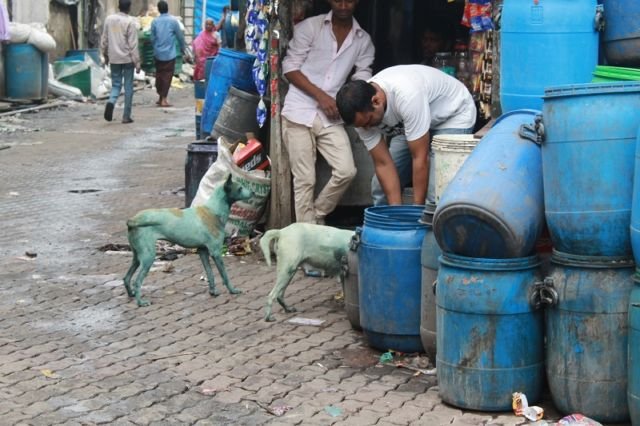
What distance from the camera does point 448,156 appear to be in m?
5.99

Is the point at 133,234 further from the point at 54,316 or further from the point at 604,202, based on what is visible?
the point at 604,202

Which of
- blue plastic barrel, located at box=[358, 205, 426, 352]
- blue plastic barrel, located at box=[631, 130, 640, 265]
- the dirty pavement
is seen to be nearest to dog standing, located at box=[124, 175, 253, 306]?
the dirty pavement

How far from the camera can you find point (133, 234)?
22.9 feet

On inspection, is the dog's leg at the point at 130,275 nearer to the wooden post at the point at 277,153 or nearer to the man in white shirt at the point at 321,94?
the man in white shirt at the point at 321,94

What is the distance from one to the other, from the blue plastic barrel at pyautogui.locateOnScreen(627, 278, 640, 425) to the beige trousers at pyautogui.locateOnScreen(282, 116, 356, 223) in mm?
3656

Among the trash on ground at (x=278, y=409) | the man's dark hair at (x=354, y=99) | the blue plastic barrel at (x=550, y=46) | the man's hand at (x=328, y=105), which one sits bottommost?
the trash on ground at (x=278, y=409)

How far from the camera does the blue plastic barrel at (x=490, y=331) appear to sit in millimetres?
4781

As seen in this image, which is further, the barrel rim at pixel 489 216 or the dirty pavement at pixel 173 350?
the dirty pavement at pixel 173 350

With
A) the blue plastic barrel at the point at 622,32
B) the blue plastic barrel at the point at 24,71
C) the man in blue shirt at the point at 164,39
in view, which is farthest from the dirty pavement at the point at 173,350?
the blue plastic barrel at the point at 24,71

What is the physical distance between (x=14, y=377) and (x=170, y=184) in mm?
6648

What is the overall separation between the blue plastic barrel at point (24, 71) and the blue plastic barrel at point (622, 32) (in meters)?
16.0

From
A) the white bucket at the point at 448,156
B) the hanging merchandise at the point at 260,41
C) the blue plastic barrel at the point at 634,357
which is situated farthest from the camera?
the hanging merchandise at the point at 260,41

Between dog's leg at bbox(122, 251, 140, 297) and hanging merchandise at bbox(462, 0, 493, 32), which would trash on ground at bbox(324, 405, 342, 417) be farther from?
hanging merchandise at bbox(462, 0, 493, 32)

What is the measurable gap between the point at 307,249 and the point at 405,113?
933mm
